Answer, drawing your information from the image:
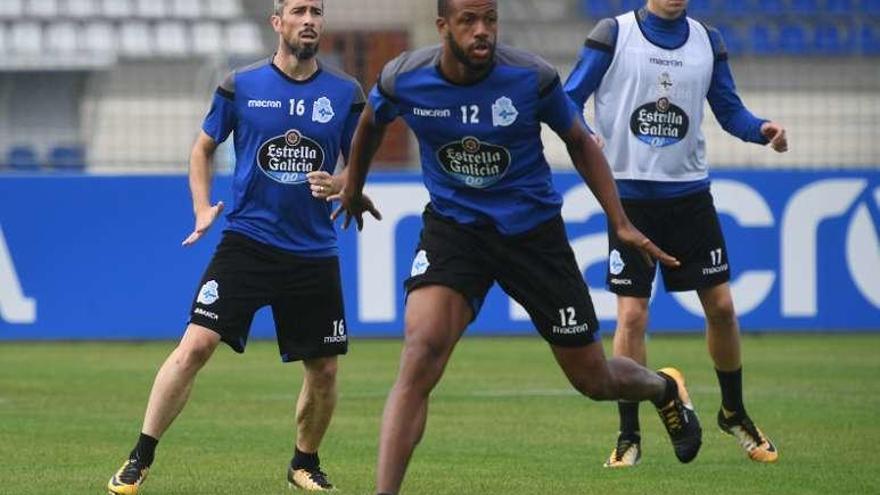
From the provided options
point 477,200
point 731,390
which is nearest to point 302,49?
point 477,200

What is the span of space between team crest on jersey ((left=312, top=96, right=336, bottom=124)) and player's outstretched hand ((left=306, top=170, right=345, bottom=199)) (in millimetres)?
531

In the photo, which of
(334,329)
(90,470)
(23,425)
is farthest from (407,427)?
(23,425)

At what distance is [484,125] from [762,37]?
13614 millimetres

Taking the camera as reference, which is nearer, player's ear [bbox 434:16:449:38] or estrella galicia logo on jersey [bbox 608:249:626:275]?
player's ear [bbox 434:16:449:38]

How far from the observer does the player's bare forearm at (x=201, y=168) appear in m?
8.42

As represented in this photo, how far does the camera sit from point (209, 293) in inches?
330

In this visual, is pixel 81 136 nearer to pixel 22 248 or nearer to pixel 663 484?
pixel 22 248

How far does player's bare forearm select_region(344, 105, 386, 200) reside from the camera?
7.20 metres

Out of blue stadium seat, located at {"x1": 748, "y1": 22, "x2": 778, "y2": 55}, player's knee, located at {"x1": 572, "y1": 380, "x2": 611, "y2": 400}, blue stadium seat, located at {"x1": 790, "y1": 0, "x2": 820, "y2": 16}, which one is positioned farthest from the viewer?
blue stadium seat, located at {"x1": 790, "y1": 0, "x2": 820, "y2": 16}

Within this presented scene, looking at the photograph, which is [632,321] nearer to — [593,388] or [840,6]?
[593,388]

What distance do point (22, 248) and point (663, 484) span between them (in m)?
9.18

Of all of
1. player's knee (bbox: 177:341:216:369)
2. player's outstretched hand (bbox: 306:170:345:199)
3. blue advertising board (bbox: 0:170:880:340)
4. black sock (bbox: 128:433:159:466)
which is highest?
player's outstretched hand (bbox: 306:170:345:199)

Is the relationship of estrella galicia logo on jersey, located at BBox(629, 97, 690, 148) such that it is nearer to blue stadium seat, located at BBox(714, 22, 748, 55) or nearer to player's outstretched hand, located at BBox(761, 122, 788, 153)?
player's outstretched hand, located at BBox(761, 122, 788, 153)

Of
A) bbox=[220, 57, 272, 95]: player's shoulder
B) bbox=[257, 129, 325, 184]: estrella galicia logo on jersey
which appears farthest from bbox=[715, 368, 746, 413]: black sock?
bbox=[220, 57, 272, 95]: player's shoulder
